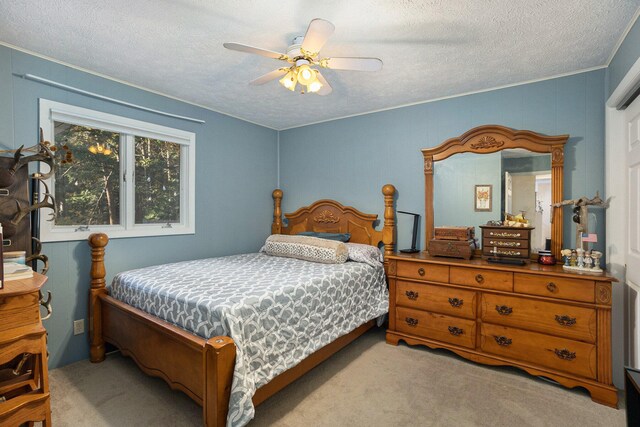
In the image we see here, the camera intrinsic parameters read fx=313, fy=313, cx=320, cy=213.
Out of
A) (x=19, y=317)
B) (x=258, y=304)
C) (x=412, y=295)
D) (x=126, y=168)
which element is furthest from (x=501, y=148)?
(x=19, y=317)

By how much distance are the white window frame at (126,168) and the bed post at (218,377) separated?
1807 mm

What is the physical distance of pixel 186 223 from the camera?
3.33 m

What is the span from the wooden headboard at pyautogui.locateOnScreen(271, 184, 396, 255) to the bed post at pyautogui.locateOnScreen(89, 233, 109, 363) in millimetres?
2088

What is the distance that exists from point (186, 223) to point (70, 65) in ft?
5.35

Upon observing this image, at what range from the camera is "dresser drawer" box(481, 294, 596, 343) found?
6.93 feet

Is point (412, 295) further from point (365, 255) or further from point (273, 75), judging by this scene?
point (273, 75)

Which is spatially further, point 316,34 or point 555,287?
point 555,287

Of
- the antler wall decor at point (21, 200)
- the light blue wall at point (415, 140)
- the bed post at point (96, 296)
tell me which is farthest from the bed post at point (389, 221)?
the antler wall decor at point (21, 200)

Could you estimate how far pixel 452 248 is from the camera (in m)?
2.79

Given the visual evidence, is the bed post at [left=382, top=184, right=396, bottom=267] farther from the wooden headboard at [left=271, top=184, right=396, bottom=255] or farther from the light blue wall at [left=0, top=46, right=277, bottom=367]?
the light blue wall at [left=0, top=46, right=277, bottom=367]

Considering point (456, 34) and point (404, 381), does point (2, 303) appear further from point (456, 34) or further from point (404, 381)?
point (456, 34)

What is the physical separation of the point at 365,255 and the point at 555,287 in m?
1.50

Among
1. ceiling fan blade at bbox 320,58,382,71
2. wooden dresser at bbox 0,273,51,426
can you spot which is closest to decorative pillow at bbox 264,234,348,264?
ceiling fan blade at bbox 320,58,382,71

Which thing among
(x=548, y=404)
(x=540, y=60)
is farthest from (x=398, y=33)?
(x=548, y=404)
